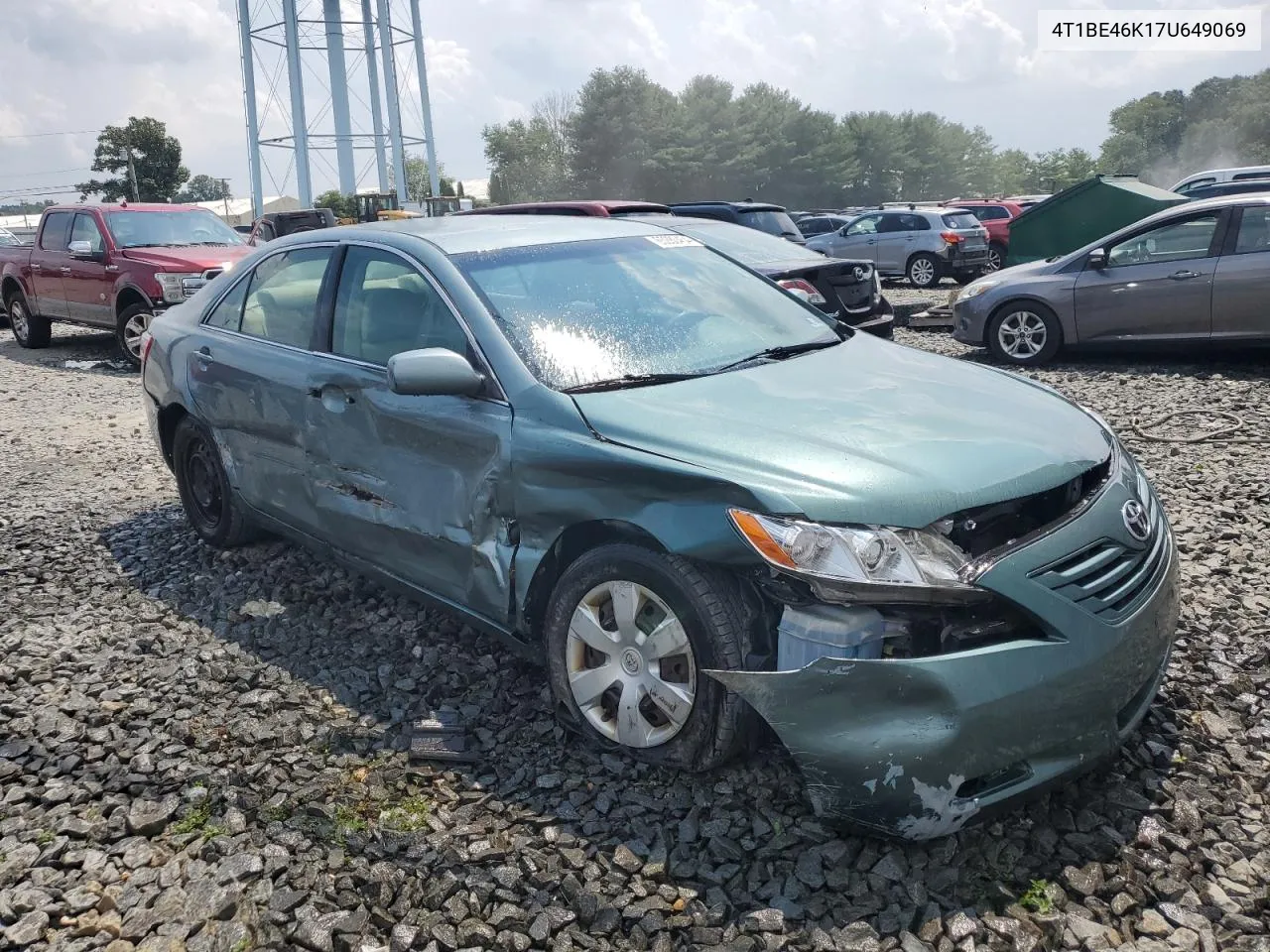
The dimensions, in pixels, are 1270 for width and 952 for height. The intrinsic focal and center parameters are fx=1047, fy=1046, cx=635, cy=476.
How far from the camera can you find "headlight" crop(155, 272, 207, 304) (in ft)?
39.2

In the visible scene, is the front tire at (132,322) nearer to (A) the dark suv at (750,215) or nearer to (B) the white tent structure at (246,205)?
(A) the dark suv at (750,215)

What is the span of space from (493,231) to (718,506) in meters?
1.90

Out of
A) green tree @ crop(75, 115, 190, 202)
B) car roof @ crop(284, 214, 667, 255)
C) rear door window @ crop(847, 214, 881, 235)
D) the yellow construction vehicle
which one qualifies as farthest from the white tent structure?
car roof @ crop(284, 214, 667, 255)

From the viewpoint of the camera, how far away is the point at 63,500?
6.62 metres

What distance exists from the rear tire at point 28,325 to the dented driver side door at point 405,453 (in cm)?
1258

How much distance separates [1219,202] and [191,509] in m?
8.83

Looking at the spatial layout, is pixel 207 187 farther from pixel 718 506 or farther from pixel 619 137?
pixel 718 506

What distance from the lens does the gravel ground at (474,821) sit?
8.59 ft

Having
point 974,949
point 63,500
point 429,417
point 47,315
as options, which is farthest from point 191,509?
point 47,315

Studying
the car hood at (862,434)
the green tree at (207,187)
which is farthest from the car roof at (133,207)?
the green tree at (207,187)

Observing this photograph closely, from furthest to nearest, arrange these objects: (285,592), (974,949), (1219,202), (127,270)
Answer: (127,270), (1219,202), (285,592), (974,949)

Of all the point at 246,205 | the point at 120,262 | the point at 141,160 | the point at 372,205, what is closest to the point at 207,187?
the point at 246,205

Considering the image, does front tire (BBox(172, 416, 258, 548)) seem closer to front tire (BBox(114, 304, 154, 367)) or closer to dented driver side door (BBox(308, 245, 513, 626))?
dented driver side door (BBox(308, 245, 513, 626))

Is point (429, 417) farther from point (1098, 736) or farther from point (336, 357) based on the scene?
point (1098, 736)
